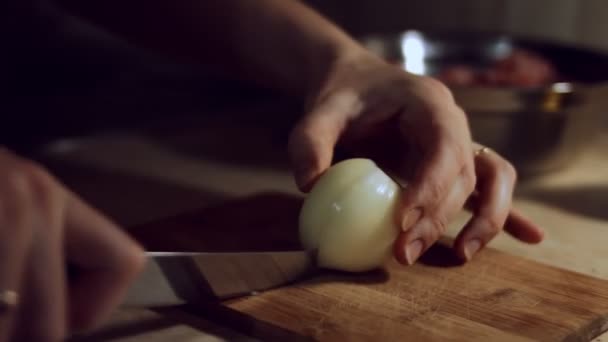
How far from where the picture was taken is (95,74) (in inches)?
66.6

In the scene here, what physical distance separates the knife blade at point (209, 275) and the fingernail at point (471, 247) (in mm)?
173

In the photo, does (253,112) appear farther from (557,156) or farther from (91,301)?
(91,301)

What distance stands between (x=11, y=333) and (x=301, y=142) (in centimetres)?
41

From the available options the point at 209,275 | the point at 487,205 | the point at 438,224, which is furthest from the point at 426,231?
the point at 209,275

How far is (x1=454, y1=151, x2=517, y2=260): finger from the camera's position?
1.04 meters

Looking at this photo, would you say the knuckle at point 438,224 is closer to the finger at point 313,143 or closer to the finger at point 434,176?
the finger at point 434,176

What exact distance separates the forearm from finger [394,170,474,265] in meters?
0.26

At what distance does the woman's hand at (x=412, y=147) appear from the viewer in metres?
0.97

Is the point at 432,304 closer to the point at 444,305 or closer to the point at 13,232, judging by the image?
the point at 444,305

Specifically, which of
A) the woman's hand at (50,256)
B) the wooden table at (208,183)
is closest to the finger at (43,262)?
the woman's hand at (50,256)

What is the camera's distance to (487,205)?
106 centimetres

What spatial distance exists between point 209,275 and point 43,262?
26 centimetres

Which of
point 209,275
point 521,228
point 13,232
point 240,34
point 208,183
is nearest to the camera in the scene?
point 13,232

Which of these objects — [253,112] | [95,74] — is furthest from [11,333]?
[253,112]
